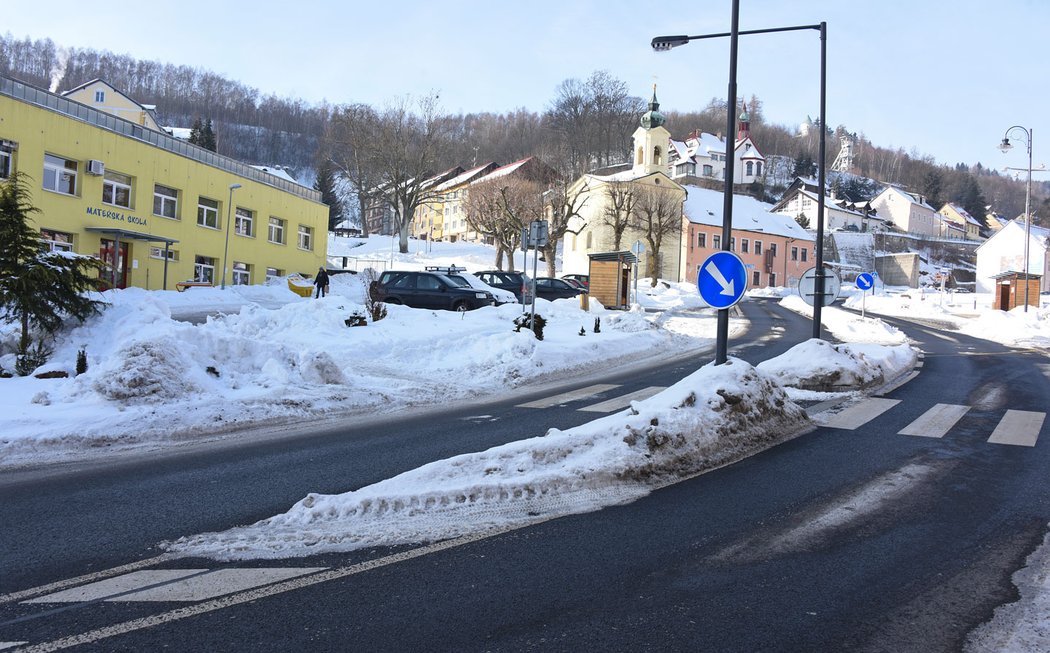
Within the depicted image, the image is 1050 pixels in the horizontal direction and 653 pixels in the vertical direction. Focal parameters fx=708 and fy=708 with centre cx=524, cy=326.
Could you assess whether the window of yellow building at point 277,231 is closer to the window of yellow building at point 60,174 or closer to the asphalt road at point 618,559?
the window of yellow building at point 60,174

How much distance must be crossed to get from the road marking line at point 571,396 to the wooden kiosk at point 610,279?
20.1m

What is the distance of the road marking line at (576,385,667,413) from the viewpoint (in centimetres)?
975

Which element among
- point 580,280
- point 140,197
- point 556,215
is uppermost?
point 556,215

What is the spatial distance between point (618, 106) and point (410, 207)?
3487 centimetres

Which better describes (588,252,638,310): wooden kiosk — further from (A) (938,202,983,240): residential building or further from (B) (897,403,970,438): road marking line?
(A) (938,202,983,240): residential building

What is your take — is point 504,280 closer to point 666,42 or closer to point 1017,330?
point 1017,330

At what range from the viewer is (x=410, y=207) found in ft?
204

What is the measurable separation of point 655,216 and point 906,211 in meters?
75.3

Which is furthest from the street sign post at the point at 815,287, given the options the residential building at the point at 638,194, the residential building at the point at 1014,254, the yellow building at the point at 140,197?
the residential building at the point at 1014,254

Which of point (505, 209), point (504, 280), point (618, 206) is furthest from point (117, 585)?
point (618, 206)

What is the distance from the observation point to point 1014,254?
69.2m

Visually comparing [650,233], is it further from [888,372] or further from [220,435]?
[220,435]

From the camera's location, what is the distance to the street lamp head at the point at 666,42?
11.3 meters

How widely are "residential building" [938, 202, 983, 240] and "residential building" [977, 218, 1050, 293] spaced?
198 feet
